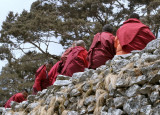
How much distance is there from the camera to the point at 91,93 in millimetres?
4059

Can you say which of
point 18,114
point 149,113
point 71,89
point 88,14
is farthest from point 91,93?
point 88,14

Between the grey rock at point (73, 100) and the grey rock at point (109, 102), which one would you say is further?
the grey rock at point (73, 100)

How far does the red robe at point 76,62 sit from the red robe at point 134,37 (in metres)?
1.09

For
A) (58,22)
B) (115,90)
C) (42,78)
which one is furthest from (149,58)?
(58,22)

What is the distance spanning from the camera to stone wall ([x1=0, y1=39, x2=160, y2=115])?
3037 millimetres

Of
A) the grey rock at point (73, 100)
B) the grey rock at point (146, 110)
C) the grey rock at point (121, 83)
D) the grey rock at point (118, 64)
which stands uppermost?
the grey rock at point (118, 64)

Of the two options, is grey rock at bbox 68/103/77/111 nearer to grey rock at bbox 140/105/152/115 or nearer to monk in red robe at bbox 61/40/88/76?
monk in red robe at bbox 61/40/88/76

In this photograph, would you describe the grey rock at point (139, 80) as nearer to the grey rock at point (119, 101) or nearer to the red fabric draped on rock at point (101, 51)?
the grey rock at point (119, 101)

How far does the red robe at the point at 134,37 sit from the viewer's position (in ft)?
14.9

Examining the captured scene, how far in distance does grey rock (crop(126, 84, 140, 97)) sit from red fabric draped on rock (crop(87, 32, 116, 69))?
172 centimetres

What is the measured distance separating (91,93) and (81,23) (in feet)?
42.0

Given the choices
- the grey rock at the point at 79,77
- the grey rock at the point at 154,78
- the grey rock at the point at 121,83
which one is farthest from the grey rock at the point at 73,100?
the grey rock at the point at 154,78

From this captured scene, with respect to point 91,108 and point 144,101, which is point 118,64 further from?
point 144,101

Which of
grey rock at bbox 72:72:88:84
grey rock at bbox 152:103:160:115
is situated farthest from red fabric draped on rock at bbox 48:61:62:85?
grey rock at bbox 152:103:160:115
